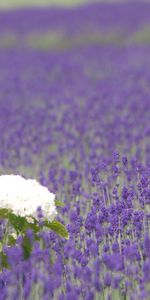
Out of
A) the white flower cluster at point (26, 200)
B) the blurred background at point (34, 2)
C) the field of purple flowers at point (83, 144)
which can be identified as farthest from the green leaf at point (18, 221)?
the blurred background at point (34, 2)

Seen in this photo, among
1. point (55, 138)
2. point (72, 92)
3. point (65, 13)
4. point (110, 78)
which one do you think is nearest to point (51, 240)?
point (55, 138)

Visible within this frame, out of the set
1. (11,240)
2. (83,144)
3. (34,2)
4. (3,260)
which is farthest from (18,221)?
(34,2)

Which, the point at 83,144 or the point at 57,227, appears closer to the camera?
the point at 57,227

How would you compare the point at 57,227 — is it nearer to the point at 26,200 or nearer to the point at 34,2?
the point at 26,200

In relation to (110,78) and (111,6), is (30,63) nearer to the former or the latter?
(110,78)

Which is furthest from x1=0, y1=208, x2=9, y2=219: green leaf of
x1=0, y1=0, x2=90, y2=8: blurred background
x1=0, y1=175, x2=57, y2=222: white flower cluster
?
x1=0, y1=0, x2=90, y2=8: blurred background

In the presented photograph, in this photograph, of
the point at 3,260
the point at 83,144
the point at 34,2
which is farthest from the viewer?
the point at 34,2
